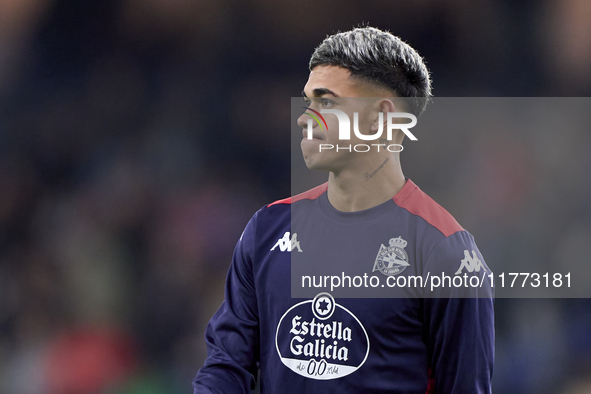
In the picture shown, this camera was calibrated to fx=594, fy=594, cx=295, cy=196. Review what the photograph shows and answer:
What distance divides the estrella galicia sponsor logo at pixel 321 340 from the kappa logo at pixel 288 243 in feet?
0.62

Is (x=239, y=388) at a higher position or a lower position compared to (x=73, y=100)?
lower

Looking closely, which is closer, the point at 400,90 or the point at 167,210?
the point at 400,90

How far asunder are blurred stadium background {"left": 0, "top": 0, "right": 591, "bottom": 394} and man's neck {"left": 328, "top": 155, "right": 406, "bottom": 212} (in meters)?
1.72

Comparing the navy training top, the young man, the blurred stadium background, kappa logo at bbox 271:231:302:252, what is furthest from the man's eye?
the blurred stadium background

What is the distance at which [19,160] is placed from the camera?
431cm

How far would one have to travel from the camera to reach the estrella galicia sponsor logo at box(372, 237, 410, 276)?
175 centimetres

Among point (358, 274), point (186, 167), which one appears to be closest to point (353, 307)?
point (358, 274)

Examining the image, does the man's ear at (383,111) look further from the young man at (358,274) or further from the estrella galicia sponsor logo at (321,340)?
the estrella galicia sponsor logo at (321,340)

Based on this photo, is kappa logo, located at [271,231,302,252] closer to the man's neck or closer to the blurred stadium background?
the man's neck

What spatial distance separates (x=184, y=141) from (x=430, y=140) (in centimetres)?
177

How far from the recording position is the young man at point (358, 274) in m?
1.69

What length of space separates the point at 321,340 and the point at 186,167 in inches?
105

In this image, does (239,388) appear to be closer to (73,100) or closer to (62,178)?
(62,178)

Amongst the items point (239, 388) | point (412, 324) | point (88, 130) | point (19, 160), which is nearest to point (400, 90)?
point (412, 324)
